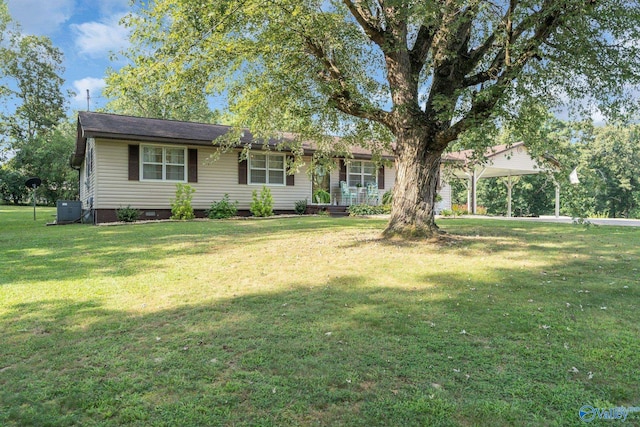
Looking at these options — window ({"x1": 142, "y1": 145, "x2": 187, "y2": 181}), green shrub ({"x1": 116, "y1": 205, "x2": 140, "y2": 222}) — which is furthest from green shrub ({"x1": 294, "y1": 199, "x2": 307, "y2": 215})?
green shrub ({"x1": 116, "y1": 205, "x2": 140, "y2": 222})

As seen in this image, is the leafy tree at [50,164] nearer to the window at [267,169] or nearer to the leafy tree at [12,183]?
the leafy tree at [12,183]

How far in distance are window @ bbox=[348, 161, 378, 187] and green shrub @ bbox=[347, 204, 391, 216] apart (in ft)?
6.07

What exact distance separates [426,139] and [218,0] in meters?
4.27

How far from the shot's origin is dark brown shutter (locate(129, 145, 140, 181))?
43.2ft

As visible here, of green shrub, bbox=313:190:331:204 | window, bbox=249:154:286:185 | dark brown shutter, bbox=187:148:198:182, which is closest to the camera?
dark brown shutter, bbox=187:148:198:182

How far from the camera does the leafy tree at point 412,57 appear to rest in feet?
19.9

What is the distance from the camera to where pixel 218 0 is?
20.5ft

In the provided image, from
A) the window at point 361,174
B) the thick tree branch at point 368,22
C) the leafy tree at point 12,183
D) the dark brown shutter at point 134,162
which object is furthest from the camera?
the leafy tree at point 12,183

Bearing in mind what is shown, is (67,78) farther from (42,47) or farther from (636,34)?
(636,34)

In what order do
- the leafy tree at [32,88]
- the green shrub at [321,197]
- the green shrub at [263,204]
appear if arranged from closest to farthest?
the green shrub at [263,204]
the green shrub at [321,197]
the leafy tree at [32,88]

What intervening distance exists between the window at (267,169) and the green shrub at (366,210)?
3085 mm

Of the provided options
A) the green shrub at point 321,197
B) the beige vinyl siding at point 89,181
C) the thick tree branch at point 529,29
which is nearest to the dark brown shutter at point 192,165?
the beige vinyl siding at point 89,181

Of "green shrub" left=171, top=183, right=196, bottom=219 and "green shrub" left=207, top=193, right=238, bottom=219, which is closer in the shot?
"green shrub" left=171, top=183, right=196, bottom=219

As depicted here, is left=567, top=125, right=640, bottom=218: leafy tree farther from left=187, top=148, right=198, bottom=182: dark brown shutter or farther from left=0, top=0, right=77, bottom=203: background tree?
left=0, top=0, right=77, bottom=203: background tree
